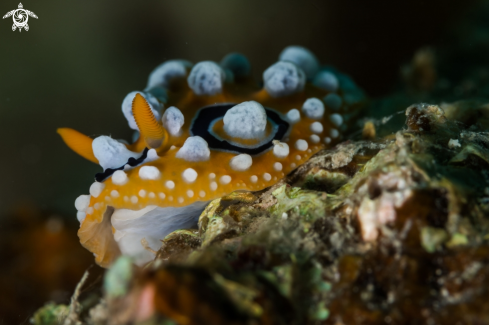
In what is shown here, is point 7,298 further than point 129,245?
Yes

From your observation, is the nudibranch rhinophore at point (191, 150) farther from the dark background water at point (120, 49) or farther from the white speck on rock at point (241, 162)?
the dark background water at point (120, 49)

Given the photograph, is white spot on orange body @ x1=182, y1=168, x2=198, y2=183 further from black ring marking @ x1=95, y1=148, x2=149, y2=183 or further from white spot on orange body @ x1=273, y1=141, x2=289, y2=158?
white spot on orange body @ x1=273, y1=141, x2=289, y2=158

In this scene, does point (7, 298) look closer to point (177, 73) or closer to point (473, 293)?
point (177, 73)

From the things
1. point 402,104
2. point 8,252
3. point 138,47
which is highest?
point 138,47

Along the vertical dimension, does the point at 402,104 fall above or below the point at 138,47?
below

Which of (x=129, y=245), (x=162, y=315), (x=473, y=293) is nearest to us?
(x=162, y=315)

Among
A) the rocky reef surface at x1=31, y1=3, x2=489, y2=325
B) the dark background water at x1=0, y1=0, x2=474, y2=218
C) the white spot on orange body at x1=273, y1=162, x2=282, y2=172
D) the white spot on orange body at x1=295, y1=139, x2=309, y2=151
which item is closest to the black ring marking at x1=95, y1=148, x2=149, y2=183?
the rocky reef surface at x1=31, y1=3, x2=489, y2=325

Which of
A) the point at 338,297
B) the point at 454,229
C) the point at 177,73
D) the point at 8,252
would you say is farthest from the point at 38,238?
the point at 454,229

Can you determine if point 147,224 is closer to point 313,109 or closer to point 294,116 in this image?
point 294,116
